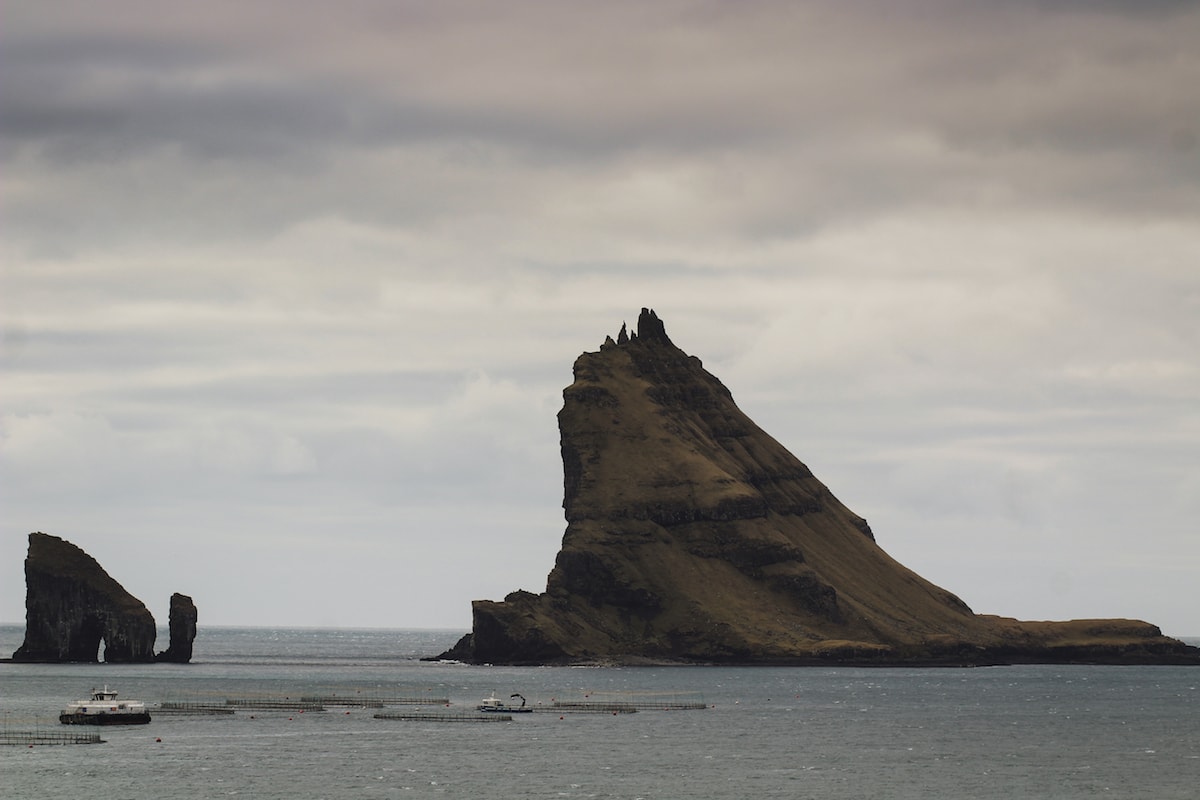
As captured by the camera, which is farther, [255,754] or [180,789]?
[255,754]

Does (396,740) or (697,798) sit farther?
(396,740)

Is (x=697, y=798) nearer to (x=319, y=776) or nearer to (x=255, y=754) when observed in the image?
(x=319, y=776)

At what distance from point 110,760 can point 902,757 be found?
255ft

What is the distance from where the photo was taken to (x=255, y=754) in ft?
594

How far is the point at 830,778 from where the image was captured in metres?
166

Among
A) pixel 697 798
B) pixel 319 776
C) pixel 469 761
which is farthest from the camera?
pixel 469 761

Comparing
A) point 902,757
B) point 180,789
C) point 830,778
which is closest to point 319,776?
point 180,789

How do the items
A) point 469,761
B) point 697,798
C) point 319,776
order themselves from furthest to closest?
1. point 469,761
2. point 319,776
3. point 697,798

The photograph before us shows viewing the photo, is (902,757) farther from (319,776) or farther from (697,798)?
(319,776)

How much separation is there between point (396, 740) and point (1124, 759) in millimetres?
76434

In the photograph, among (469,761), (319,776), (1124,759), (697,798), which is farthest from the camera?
(1124,759)

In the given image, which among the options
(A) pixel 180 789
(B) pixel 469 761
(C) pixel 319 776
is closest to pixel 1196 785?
(B) pixel 469 761

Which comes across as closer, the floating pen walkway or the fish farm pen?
the fish farm pen

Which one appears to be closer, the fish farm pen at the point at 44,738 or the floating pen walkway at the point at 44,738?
the fish farm pen at the point at 44,738
